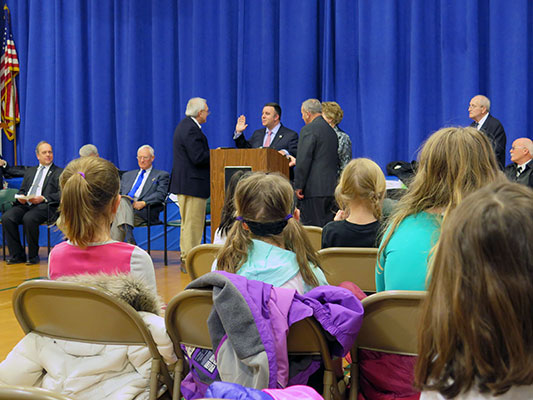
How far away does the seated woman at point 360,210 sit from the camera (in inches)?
102

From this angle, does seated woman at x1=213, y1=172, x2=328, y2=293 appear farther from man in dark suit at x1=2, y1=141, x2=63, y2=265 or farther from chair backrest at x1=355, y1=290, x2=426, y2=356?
man in dark suit at x1=2, y1=141, x2=63, y2=265

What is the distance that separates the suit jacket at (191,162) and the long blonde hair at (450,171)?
14.2ft

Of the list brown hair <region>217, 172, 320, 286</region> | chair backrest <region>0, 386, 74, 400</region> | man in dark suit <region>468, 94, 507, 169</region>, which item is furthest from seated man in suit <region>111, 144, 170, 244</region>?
chair backrest <region>0, 386, 74, 400</region>

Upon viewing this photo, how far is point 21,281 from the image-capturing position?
515cm

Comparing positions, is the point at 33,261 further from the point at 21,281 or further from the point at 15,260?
the point at 21,281

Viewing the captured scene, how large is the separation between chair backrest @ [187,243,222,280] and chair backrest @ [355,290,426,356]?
105cm

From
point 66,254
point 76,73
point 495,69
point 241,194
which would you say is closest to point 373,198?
point 241,194

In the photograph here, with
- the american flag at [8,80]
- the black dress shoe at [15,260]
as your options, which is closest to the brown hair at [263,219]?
the black dress shoe at [15,260]

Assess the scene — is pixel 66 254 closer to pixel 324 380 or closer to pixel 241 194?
pixel 241 194

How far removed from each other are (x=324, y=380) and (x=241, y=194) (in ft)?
2.28

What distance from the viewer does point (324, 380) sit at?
1.53 m

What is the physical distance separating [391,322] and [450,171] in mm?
516

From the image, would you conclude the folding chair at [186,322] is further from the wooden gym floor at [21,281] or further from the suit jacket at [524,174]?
the suit jacket at [524,174]

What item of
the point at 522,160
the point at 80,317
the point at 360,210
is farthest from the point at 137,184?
the point at 80,317
